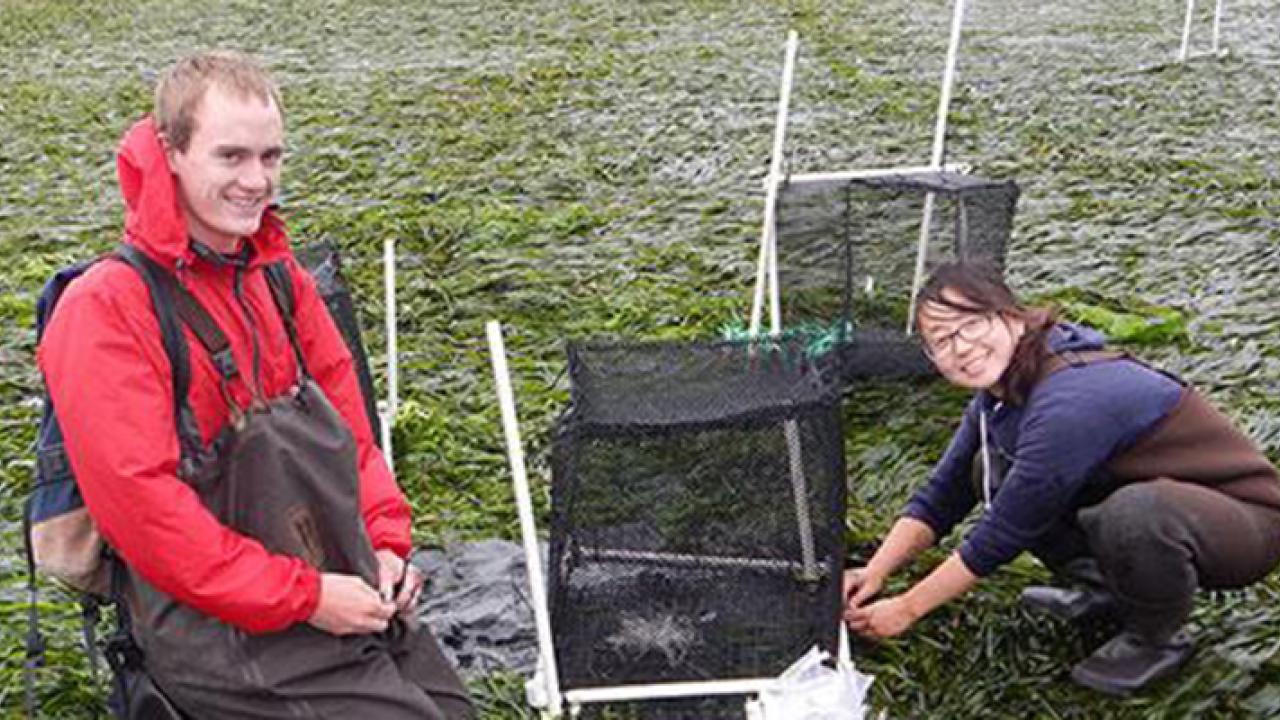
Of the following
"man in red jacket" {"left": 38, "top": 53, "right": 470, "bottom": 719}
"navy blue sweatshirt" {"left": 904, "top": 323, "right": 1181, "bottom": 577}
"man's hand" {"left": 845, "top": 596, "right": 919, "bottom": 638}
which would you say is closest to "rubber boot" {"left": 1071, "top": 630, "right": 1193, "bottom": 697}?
"navy blue sweatshirt" {"left": 904, "top": 323, "right": 1181, "bottom": 577}

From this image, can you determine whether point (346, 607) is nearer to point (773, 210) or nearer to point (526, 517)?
point (526, 517)

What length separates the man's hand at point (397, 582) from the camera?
2.69 m

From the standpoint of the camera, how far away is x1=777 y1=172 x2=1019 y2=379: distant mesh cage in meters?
4.63

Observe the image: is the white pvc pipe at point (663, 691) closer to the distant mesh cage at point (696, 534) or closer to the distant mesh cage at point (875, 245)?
the distant mesh cage at point (696, 534)

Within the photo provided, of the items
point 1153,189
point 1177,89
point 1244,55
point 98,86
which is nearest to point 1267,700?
point 1153,189

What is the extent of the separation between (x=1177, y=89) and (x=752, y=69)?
10.4ft

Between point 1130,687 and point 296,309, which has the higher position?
point 296,309

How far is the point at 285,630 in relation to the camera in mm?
2492

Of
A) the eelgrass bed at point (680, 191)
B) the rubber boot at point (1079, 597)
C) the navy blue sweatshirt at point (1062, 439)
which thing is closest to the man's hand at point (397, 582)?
the eelgrass bed at point (680, 191)

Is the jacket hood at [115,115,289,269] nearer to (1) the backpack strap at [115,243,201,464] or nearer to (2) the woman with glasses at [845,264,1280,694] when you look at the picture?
(1) the backpack strap at [115,243,201,464]

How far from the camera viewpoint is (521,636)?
3.65m

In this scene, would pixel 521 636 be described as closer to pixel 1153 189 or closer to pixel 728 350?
pixel 728 350

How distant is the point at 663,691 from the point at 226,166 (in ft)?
4.62

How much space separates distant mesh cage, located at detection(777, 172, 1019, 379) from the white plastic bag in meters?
1.91
